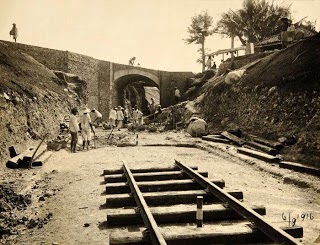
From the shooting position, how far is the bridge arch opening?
107 ft

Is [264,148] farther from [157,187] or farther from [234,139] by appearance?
[157,187]

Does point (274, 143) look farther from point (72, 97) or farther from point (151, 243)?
point (72, 97)

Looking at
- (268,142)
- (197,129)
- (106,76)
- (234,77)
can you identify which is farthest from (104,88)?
(268,142)

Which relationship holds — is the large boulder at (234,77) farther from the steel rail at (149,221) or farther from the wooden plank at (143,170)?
the steel rail at (149,221)

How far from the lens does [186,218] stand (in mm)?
4160

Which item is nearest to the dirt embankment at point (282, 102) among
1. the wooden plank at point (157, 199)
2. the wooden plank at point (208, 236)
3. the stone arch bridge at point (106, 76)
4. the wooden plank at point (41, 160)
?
the wooden plank at point (157, 199)

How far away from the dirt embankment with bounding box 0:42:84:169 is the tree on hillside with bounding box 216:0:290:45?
91.4 feet

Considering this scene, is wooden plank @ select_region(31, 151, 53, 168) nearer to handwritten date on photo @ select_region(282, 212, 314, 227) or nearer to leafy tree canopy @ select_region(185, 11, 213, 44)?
handwritten date on photo @ select_region(282, 212, 314, 227)

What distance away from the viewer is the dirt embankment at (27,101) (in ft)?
34.1

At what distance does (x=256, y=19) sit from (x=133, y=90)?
1888cm

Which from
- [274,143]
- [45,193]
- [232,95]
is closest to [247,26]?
[232,95]

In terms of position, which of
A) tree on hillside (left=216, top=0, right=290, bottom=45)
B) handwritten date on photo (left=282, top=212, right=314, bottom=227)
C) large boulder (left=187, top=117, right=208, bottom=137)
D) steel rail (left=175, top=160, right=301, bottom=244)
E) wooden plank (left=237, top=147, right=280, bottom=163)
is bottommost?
handwritten date on photo (left=282, top=212, right=314, bottom=227)

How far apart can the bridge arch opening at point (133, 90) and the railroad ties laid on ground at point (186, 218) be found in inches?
1062

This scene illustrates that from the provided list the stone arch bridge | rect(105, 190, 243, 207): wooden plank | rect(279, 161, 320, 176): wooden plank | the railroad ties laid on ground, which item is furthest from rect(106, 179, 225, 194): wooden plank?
the stone arch bridge
